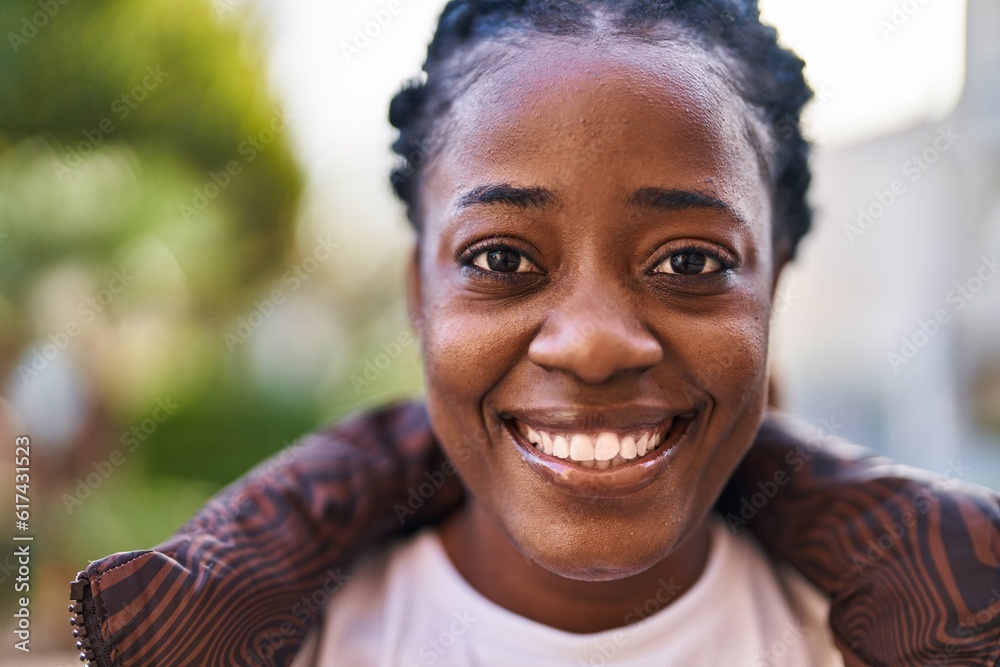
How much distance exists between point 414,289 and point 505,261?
403 millimetres

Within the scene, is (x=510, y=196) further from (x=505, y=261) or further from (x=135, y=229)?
(x=135, y=229)

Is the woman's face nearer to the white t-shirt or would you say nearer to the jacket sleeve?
the white t-shirt

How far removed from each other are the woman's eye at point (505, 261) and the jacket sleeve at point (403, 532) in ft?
1.85

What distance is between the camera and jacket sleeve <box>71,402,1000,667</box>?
120 cm

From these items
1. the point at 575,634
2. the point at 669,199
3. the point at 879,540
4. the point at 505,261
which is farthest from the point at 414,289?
the point at 879,540

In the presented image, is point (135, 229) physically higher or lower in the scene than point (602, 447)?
lower

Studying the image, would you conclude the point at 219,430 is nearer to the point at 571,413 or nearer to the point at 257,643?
the point at 257,643

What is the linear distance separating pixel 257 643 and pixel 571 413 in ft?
2.14

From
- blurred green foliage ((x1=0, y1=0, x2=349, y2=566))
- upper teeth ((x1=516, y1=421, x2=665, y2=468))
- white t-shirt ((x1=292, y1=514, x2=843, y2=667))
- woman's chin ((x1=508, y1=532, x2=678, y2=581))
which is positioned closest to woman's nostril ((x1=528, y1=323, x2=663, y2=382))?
upper teeth ((x1=516, y1=421, x2=665, y2=468))

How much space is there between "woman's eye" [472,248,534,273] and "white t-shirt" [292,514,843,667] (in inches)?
24.8

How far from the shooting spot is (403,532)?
1.68 metres

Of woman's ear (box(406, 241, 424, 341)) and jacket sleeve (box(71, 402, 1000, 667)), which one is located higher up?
woman's ear (box(406, 241, 424, 341))

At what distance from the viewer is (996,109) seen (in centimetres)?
382

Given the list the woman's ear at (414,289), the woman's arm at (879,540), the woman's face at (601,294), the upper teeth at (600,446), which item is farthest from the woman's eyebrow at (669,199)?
the woman's arm at (879,540)
